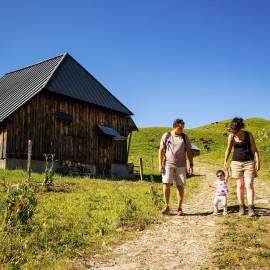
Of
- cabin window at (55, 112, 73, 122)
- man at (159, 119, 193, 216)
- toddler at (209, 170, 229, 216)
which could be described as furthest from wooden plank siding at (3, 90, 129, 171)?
toddler at (209, 170, 229, 216)

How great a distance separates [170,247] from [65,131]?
698 inches

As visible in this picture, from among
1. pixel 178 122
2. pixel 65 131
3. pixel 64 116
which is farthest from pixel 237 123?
pixel 65 131

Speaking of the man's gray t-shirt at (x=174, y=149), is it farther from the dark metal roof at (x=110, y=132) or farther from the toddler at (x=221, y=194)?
the dark metal roof at (x=110, y=132)

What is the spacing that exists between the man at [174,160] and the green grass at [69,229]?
27.3 inches

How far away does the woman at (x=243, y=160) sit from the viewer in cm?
900

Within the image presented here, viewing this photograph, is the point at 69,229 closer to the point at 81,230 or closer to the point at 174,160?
the point at 81,230

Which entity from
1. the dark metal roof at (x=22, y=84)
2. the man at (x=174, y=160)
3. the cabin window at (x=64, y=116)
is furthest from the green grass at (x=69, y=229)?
the cabin window at (x=64, y=116)

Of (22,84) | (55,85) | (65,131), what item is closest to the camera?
(55,85)

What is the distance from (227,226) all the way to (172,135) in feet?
8.63

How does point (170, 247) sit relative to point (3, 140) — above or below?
below

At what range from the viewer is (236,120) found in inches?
358

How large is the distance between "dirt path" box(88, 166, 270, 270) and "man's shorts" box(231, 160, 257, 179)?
1.17m

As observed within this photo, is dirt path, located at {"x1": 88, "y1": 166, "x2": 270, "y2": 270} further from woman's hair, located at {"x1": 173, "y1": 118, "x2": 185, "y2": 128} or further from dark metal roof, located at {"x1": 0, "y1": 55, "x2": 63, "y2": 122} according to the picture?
dark metal roof, located at {"x1": 0, "y1": 55, "x2": 63, "y2": 122}

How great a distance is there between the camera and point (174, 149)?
958 centimetres
